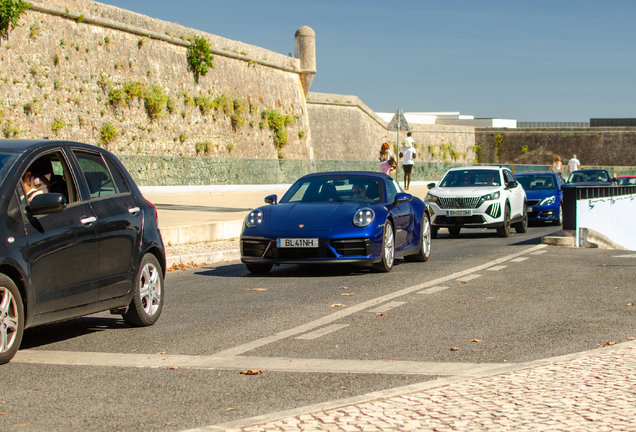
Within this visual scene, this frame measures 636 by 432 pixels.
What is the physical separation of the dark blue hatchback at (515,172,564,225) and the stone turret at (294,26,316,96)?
33.0m

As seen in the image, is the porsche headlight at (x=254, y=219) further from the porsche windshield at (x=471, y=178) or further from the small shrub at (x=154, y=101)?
the small shrub at (x=154, y=101)

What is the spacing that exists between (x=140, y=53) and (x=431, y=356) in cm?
3347

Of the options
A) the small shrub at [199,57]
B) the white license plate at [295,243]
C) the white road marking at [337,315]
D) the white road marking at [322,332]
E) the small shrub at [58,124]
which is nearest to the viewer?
the white road marking at [337,315]

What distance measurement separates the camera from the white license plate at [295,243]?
425 inches

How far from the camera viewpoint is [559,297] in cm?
911

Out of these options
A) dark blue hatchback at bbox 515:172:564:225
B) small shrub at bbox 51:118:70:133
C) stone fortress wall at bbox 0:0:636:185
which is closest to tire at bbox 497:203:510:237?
dark blue hatchback at bbox 515:172:564:225

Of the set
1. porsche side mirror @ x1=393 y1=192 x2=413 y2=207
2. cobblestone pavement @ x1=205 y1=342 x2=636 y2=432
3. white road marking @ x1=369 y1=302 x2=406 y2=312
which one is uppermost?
porsche side mirror @ x1=393 y1=192 x2=413 y2=207

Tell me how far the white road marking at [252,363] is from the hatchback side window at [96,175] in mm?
1385

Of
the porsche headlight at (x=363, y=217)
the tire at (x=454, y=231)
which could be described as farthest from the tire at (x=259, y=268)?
the tire at (x=454, y=231)

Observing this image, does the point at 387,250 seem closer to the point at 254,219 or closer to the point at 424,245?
the point at 424,245

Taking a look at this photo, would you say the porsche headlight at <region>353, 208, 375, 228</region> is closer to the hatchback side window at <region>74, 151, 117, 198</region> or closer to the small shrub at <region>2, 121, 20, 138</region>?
the hatchback side window at <region>74, 151, 117, 198</region>

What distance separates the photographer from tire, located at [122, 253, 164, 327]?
716 cm

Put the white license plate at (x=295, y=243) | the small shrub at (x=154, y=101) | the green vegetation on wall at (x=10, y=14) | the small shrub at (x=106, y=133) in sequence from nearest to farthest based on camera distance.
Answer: the white license plate at (x=295, y=243)
the green vegetation on wall at (x=10, y=14)
the small shrub at (x=106, y=133)
the small shrub at (x=154, y=101)

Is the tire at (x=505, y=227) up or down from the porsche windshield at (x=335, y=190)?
down
